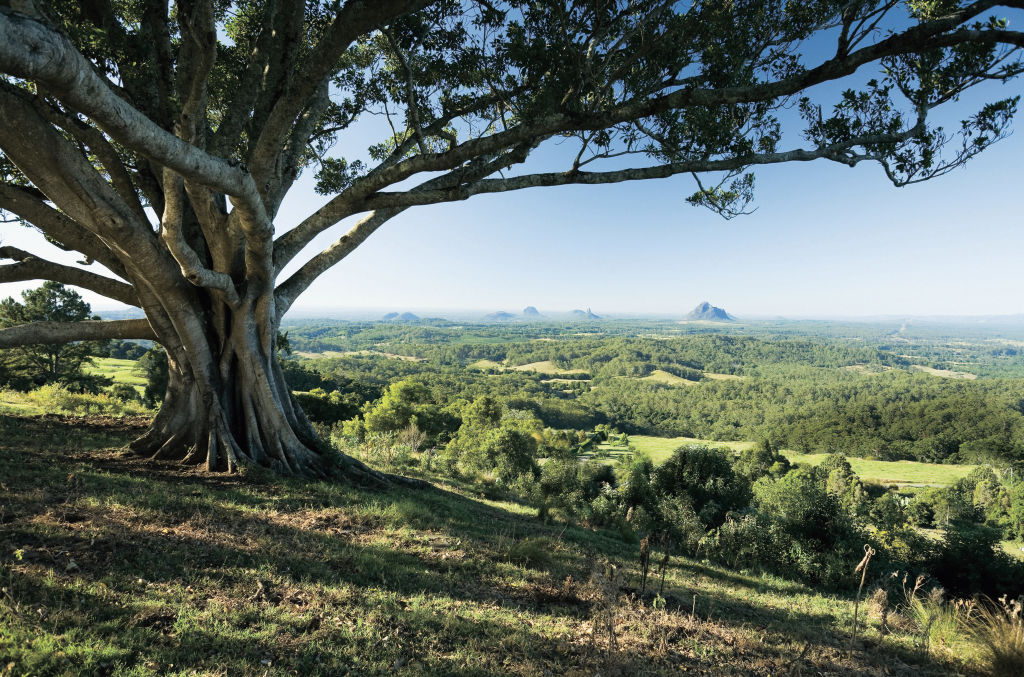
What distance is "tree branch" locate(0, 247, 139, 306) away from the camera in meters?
7.92

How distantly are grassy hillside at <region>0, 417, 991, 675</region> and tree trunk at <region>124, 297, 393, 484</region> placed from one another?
110cm

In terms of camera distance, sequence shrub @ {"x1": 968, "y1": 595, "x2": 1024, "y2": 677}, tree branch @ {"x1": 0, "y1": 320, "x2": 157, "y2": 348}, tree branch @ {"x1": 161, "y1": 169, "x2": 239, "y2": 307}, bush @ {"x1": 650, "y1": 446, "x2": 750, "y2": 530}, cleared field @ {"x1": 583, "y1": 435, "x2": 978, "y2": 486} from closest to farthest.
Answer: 1. shrub @ {"x1": 968, "y1": 595, "x2": 1024, "y2": 677}
2. tree branch @ {"x1": 161, "y1": 169, "x2": 239, "y2": 307}
3. tree branch @ {"x1": 0, "y1": 320, "x2": 157, "y2": 348}
4. bush @ {"x1": 650, "y1": 446, "x2": 750, "y2": 530}
5. cleared field @ {"x1": 583, "y1": 435, "x2": 978, "y2": 486}

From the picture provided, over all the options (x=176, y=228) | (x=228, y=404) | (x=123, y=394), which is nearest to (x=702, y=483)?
(x=228, y=404)

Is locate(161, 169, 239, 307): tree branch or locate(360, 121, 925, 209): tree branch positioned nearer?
locate(161, 169, 239, 307): tree branch

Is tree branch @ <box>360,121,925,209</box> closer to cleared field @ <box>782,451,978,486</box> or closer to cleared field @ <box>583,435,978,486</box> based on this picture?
cleared field @ <box>583,435,978,486</box>

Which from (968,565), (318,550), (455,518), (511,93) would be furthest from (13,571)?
(968,565)


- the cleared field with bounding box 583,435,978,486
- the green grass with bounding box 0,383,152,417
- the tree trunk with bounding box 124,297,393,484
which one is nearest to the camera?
the tree trunk with bounding box 124,297,393,484

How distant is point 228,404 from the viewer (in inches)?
317

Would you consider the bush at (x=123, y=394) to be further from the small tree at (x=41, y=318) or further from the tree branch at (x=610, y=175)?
the tree branch at (x=610, y=175)

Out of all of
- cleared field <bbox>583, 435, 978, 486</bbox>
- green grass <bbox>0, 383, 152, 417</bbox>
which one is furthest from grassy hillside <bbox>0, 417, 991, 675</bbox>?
cleared field <bbox>583, 435, 978, 486</bbox>

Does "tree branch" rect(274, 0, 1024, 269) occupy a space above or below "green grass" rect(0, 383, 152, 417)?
above

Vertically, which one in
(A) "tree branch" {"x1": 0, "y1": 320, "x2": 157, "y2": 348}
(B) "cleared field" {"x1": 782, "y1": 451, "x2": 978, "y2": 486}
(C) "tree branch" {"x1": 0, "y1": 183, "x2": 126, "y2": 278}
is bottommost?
(B) "cleared field" {"x1": 782, "y1": 451, "x2": 978, "y2": 486}

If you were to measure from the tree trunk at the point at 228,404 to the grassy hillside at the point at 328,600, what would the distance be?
3.61 ft

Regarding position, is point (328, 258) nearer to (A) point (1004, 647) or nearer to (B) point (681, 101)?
(B) point (681, 101)
